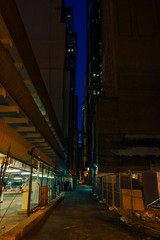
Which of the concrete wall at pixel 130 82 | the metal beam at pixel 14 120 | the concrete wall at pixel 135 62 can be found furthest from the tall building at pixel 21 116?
the concrete wall at pixel 135 62

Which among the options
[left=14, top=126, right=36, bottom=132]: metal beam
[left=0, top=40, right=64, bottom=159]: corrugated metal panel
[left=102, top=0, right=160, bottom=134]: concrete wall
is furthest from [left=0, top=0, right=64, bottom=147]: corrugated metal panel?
[left=102, top=0, right=160, bottom=134]: concrete wall

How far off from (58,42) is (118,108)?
22.1 m

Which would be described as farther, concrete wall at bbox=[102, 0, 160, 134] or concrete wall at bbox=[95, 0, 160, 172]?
concrete wall at bbox=[102, 0, 160, 134]

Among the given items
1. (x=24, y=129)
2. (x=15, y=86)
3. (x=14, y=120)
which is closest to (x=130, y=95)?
(x=24, y=129)

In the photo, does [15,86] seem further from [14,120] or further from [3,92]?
[14,120]

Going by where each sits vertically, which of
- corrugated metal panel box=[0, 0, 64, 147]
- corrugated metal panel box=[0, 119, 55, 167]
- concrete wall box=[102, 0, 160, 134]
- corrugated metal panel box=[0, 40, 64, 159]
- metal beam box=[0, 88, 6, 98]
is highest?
concrete wall box=[102, 0, 160, 134]

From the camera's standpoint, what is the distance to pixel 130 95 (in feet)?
117

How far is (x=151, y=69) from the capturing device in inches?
1432

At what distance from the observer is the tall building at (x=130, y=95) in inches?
1288

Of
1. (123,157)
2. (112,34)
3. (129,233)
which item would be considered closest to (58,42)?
(112,34)

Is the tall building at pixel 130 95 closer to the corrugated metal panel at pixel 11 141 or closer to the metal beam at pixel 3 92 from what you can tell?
the corrugated metal panel at pixel 11 141

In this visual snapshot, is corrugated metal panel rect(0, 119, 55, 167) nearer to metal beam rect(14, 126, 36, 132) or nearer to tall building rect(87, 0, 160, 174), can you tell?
metal beam rect(14, 126, 36, 132)

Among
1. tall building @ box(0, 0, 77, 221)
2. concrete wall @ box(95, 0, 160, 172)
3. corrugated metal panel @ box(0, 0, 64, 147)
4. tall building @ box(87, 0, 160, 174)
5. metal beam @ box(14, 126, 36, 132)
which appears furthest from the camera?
concrete wall @ box(95, 0, 160, 172)

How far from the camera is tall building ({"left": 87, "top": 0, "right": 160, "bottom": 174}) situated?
32.7 m
